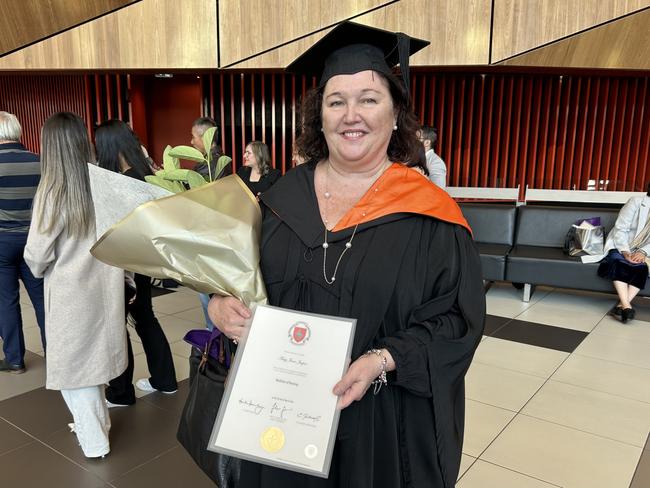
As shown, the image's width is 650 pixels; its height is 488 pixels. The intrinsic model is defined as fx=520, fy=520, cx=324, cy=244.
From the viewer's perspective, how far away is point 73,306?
89.4 inches

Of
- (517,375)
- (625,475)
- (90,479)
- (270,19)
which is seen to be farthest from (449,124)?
(90,479)

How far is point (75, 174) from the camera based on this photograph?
2234 millimetres

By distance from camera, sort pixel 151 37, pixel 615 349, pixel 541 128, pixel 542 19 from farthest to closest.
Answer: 1. pixel 541 128
2. pixel 151 37
3. pixel 542 19
4. pixel 615 349

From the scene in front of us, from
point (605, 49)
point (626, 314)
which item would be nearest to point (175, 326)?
point (626, 314)

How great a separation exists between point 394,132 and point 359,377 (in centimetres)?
65

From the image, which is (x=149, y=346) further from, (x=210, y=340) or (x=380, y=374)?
(x=380, y=374)

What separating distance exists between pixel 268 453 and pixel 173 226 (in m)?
0.50

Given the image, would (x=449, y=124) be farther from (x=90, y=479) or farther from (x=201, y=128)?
(x=90, y=479)

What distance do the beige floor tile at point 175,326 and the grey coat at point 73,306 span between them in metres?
1.62

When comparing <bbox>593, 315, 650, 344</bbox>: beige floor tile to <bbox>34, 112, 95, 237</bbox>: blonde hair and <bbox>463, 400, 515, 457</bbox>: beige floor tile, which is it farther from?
<bbox>34, 112, 95, 237</bbox>: blonde hair

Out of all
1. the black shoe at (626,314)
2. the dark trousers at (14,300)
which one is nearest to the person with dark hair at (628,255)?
the black shoe at (626,314)

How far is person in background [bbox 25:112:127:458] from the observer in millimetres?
2225
